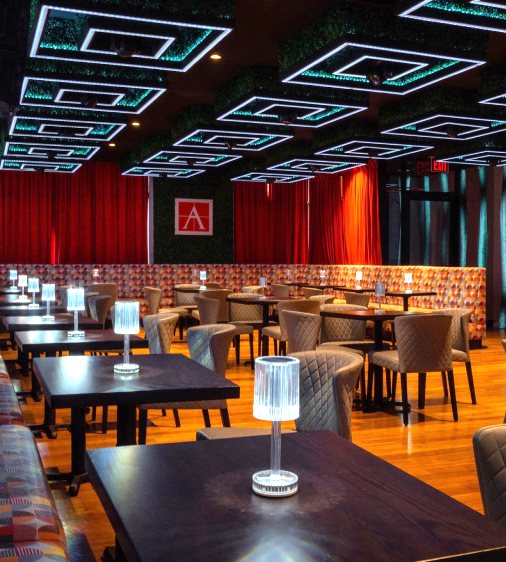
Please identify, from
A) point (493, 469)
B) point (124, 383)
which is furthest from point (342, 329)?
point (493, 469)

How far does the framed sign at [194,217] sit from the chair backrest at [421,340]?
9.47m

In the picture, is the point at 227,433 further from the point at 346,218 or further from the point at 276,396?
the point at 346,218

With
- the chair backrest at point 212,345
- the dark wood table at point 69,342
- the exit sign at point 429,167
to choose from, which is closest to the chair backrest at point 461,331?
the chair backrest at point 212,345

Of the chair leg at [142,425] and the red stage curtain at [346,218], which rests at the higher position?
the red stage curtain at [346,218]

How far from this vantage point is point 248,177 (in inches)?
523

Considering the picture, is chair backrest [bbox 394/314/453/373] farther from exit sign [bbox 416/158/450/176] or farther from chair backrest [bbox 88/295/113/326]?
exit sign [bbox 416/158/450/176]

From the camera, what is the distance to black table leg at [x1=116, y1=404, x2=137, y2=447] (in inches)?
132

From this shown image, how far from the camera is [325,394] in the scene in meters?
3.07

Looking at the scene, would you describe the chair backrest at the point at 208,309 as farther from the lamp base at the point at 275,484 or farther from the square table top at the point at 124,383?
the lamp base at the point at 275,484

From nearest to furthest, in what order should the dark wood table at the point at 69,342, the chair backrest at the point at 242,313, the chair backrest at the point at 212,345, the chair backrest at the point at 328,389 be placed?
the chair backrest at the point at 328,389 → the dark wood table at the point at 69,342 → the chair backrest at the point at 212,345 → the chair backrest at the point at 242,313

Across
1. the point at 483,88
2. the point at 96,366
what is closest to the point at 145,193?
the point at 483,88

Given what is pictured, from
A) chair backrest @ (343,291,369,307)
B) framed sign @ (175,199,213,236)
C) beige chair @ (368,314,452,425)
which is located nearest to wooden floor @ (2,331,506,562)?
beige chair @ (368,314,452,425)

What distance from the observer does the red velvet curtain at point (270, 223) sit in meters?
14.8

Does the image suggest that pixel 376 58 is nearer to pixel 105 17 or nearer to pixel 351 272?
pixel 105 17
